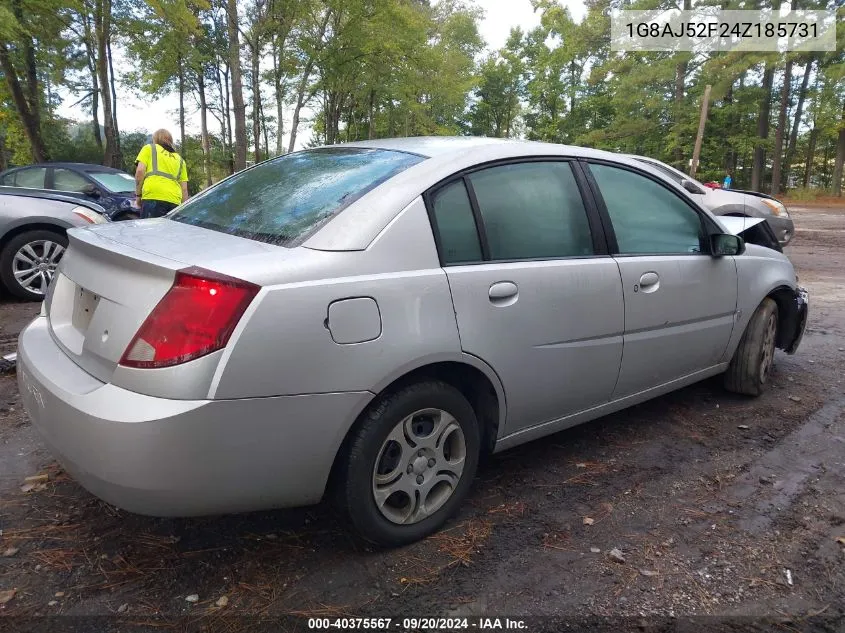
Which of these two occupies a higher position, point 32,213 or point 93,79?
point 93,79

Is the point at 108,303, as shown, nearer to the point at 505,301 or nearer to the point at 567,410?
the point at 505,301

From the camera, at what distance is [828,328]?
19.6 ft

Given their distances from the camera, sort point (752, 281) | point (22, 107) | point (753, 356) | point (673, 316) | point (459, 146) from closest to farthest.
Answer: point (459, 146) < point (673, 316) < point (752, 281) < point (753, 356) < point (22, 107)

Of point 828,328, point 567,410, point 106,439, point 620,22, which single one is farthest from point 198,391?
point 620,22

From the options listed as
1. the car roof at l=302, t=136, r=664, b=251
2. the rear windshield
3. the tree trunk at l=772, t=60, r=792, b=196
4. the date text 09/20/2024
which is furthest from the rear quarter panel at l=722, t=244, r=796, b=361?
the tree trunk at l=772, t=60, r=792, b=196

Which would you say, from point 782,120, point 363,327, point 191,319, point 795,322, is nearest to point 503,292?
point 363,327

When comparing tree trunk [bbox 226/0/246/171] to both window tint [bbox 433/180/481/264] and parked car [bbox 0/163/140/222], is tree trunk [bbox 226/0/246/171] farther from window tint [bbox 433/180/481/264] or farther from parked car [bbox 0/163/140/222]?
window tint [bbox 433/180/481/264]

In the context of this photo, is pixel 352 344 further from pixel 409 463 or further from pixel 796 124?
pixel 796 124

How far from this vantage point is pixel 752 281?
379 centimetres

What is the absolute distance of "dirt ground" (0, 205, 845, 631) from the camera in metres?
2.04

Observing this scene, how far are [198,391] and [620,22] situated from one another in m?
34.7

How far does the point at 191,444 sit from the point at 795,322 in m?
4.23

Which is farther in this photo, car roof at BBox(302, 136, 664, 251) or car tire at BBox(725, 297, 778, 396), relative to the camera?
car tire at BBox(725, 297, 778, 396)

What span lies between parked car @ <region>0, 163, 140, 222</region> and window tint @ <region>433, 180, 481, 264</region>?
7522 millimetres
